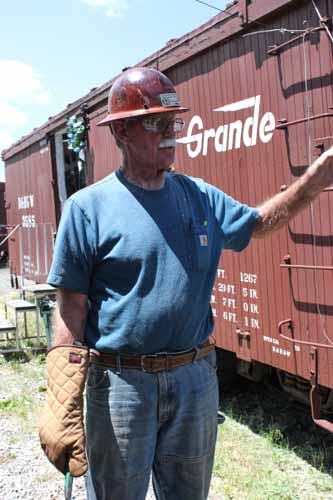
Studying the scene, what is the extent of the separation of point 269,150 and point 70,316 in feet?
7.50

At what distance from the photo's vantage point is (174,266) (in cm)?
193

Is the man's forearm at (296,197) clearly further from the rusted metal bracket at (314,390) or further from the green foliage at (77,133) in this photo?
the green foliage at (77,133)

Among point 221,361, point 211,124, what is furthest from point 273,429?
point 211,124

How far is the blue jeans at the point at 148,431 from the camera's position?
1.90 m

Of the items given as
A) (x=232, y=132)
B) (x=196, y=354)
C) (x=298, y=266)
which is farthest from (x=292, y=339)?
(x=196, y=354)

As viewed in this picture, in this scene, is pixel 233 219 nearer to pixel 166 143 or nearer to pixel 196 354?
pixel 166 143

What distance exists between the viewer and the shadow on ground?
406 centimetres

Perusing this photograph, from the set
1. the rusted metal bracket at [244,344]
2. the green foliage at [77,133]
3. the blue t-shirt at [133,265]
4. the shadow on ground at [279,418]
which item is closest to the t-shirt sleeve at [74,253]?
the blue t-shirt at [133,265]

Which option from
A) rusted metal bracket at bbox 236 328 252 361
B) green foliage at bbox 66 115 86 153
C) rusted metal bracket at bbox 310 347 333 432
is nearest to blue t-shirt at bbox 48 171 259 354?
rusted metal bracket at bbox 310 347 333 432

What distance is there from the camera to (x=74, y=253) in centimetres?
188

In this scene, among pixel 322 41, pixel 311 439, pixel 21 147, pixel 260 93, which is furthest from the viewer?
pixel 21 147

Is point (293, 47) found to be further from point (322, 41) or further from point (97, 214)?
point (97, 214)

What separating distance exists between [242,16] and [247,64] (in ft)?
1.02

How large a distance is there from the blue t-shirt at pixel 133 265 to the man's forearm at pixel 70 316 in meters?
0.04
